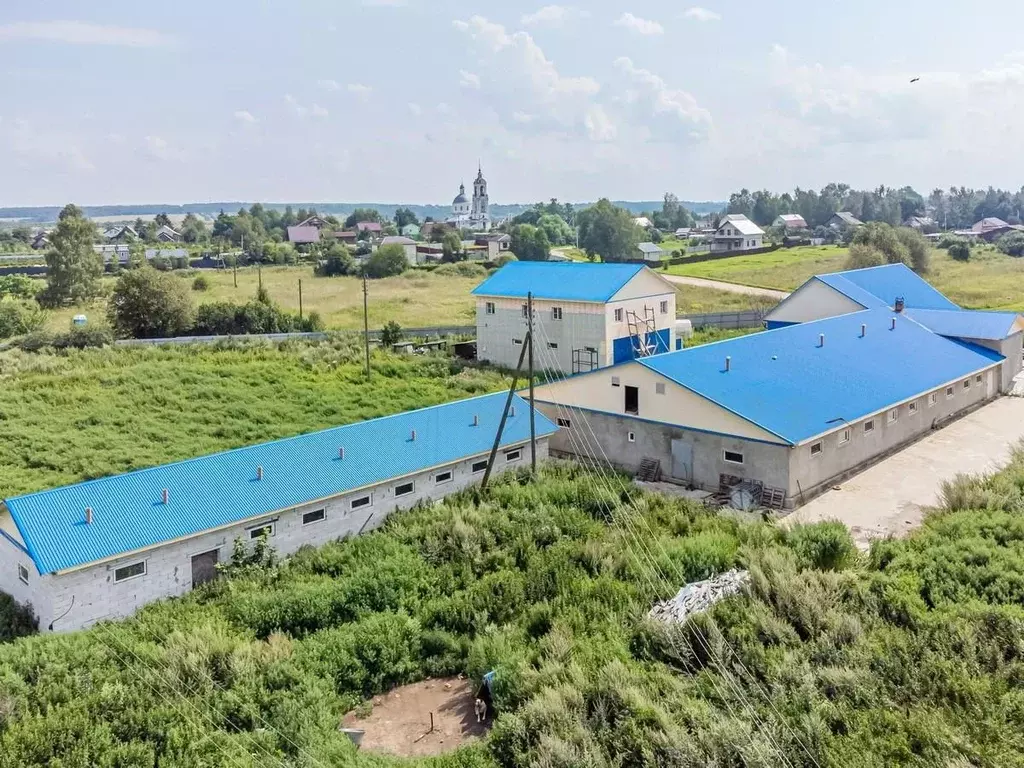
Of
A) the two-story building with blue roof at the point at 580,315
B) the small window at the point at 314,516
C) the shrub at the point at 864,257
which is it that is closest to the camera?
the small window at the point at 314,516

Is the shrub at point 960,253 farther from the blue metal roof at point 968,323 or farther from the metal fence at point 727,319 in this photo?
the blue metal roof at point 968,323

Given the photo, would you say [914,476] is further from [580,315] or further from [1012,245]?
[1012,245]

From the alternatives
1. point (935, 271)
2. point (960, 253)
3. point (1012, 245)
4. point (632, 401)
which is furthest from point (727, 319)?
point (1012, 245)

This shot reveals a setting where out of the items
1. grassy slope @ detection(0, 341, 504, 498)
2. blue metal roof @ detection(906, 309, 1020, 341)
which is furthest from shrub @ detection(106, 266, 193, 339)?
blue metal roof @ detection(906, 309, 1020, 341)

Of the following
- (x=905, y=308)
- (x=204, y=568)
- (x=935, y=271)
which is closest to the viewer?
(x=204, y=568)

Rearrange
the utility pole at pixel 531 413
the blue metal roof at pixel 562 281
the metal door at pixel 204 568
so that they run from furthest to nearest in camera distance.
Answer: the blue metal roof at pixel 562 281, the utility pole at pixel 531 413, the metal door at pixel 204 568

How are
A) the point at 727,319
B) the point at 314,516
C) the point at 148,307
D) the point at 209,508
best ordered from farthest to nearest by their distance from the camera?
the point at 727,319 → the point at 148,307 → the point at 314,516 → the point at 209,508

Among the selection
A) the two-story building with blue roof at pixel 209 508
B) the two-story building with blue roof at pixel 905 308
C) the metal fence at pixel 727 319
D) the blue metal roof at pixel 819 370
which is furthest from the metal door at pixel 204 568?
the metal fence at pixel 727 319

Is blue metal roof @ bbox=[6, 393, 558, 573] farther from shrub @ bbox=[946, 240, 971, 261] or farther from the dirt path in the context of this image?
shrub @ bbox=[946, 240, 971, 261]
